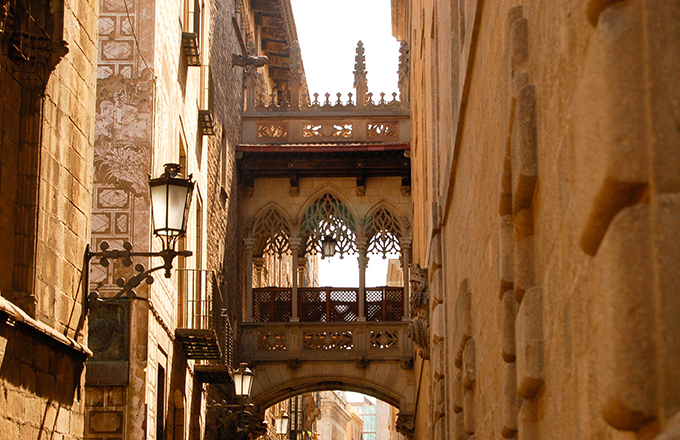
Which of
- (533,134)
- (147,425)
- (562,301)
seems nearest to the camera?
(562,301)

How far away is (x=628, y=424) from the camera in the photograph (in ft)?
5.65

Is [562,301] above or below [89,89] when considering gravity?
below

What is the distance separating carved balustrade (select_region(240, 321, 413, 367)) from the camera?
21906mm

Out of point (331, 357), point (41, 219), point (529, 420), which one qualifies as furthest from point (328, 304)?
point (529, 420)

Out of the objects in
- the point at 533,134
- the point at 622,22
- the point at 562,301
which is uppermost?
the point at 533,134

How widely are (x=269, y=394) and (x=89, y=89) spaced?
47.7 feet

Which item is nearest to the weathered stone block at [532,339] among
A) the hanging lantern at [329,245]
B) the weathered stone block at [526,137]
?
the weathered stone block at [526,137]

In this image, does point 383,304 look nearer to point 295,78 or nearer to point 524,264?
point 295,78

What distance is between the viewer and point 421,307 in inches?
498

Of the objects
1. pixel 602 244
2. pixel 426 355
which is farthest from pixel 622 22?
pixel 426 355

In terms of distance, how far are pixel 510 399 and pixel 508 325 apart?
0.88 ft

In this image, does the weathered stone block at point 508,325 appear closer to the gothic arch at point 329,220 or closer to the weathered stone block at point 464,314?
the weathered stone block at point 464,314

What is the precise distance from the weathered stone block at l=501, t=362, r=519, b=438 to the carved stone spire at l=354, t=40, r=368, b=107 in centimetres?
2005

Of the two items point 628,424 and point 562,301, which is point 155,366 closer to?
point 562,301
